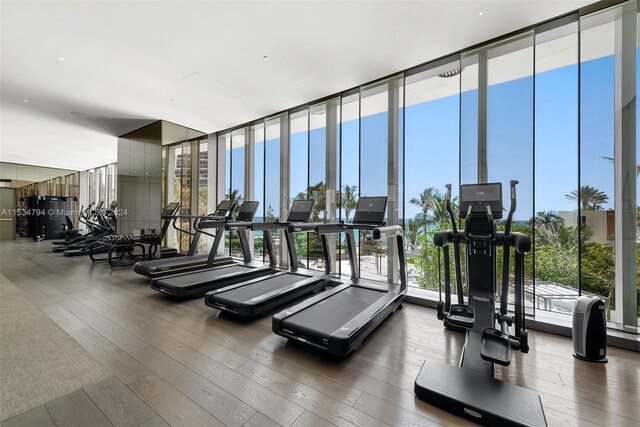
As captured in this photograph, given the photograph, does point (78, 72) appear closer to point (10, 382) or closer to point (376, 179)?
point (10, 382)

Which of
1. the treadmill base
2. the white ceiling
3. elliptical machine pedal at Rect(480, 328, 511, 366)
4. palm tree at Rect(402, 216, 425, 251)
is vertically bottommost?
the treadmill base

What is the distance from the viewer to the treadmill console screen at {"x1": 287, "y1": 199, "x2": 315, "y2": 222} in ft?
15.4

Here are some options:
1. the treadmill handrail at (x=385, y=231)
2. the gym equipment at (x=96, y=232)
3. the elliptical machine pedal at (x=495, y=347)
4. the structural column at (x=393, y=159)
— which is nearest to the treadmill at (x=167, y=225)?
the gym equipment at (x=96, y=232)

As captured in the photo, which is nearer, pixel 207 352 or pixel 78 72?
pixel 207 352

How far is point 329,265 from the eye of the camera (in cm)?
495

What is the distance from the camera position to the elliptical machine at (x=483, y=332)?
1808 millimetres

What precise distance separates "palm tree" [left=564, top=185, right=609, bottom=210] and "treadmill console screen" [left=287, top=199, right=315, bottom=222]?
355 centimetres

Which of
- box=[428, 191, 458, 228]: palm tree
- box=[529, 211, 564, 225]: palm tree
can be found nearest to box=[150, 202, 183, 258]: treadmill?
box=[428, 191, 458, 228]: palm tree

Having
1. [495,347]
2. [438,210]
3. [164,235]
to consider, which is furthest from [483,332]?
[164,235]

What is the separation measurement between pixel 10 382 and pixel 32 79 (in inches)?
213

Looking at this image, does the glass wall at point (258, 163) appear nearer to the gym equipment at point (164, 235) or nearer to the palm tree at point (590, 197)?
the gym equipment at point (164, 235)

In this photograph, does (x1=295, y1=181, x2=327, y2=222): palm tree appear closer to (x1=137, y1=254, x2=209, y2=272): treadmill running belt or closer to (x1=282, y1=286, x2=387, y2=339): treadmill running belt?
(x1=282, y1=286, x2=387, y2=339): treadmill running belt

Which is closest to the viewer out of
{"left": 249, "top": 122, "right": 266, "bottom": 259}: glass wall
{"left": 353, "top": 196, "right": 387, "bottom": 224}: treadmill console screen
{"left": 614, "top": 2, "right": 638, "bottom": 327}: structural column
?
{"left": 614, "top": 2, "right": 638, "bottom": 327}: structural column

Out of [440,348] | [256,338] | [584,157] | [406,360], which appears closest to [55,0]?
[256,338]
